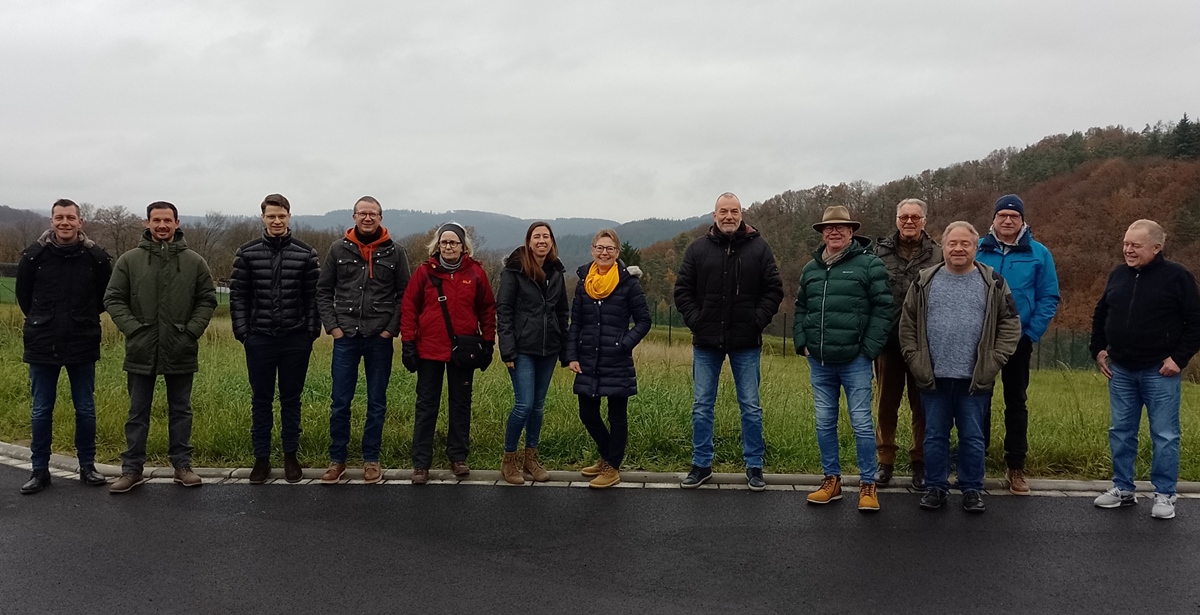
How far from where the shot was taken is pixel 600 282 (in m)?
6.11

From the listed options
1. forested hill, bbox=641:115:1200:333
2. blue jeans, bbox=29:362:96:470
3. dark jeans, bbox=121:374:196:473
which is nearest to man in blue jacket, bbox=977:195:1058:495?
dark jeans, bbox=121:374:196:473

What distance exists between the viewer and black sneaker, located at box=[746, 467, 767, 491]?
19.5ft

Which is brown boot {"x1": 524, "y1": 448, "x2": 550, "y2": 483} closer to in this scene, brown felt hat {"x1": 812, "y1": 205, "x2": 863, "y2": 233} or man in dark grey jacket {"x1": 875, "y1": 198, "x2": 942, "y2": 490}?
man in dark grey jacket {"x1": 875, "y1": 198, "x2": 942, "y2": 490}

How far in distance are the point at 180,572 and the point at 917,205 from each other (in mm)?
5555

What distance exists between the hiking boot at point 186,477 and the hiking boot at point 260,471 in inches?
14.9

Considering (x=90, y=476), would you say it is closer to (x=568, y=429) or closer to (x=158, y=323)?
(x=158, y=323)

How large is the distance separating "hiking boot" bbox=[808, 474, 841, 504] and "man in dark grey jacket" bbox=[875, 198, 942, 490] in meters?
0.43

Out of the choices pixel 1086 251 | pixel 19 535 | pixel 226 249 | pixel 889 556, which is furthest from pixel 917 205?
pixel 1086 251

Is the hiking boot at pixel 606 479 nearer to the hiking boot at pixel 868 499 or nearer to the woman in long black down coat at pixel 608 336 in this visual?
the woman in long black down coat at pixel 608 336

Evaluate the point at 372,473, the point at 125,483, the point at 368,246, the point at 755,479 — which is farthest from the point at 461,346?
the point at 125,483

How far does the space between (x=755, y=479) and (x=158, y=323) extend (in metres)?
4.80

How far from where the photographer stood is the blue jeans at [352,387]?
6.24 meters

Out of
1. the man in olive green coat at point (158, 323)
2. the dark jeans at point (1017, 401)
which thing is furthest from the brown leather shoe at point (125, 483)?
the dark jeans at point (1017, 401)

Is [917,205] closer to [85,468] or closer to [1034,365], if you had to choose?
[85,468]
